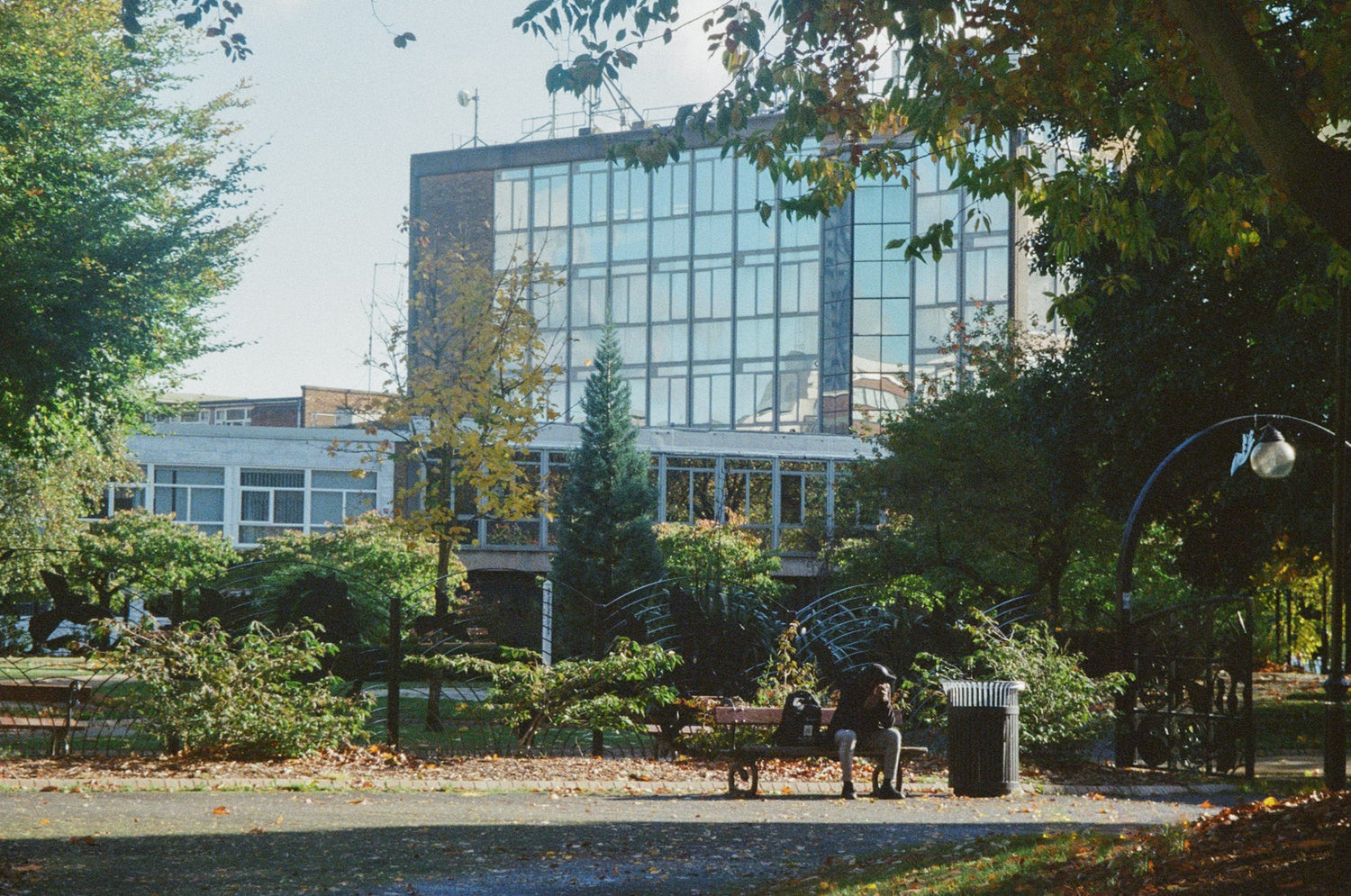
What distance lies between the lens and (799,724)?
13.3m

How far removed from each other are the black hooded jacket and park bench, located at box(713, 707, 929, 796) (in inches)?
8.4

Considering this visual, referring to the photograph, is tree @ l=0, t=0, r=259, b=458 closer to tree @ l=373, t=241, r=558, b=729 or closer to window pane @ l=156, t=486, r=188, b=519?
tree @ l=373, t=241, r=558, b=729

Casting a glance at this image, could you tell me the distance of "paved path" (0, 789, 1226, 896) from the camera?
305 inches

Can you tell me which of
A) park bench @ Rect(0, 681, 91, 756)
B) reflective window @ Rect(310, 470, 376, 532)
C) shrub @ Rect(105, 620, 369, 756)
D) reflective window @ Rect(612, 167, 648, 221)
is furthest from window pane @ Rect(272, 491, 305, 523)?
shrub @ Rect(105, 620, 369, 756)

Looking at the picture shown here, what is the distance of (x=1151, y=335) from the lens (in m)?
19.9

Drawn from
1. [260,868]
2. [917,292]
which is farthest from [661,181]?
[260,868]

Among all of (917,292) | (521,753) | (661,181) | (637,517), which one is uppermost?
(661,181)

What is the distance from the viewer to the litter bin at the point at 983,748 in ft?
42.7

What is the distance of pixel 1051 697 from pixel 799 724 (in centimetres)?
340

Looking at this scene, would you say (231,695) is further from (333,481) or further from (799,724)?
(333,481)

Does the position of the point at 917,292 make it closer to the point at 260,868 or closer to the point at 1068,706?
the point at 1068,706

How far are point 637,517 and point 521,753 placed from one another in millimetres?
20755

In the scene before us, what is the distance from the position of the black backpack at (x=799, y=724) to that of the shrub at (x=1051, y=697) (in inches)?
109

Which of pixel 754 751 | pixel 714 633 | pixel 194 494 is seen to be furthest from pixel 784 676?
pixel 194 494
